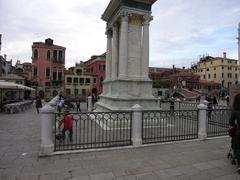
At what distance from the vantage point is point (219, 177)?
190 inches

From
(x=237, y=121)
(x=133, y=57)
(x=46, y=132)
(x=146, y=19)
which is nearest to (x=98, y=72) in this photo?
(x=133, y=57)

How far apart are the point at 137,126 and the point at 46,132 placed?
2982mm

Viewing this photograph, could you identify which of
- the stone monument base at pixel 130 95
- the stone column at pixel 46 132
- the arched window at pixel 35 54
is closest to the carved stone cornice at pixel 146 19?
the stone monument base at pixel 130 95

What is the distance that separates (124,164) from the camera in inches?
218

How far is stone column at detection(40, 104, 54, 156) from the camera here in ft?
20.3

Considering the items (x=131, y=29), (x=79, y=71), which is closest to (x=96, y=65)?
(x=79, y=71)

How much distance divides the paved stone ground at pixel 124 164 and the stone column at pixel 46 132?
31cm

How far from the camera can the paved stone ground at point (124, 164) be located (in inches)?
190

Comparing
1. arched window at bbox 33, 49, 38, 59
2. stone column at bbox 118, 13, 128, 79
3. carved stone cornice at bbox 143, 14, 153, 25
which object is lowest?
stone column at bbox 118, 13, 128, 79

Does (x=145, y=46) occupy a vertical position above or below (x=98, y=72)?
below

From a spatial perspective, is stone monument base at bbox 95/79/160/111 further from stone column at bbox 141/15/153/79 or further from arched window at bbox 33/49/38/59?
arched window at bbox 33/49/38/59

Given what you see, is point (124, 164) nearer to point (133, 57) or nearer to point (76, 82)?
point (133, 57)

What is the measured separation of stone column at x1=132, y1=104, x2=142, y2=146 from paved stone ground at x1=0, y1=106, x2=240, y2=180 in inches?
13.6

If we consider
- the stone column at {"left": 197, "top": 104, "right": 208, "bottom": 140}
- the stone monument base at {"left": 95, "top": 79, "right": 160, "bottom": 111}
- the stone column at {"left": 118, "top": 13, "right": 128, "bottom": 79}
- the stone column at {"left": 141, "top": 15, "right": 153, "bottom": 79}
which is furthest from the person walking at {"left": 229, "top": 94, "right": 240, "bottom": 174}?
the stone column at {"left": 141, "top": 15, "right": 153, "bottom": 79}
